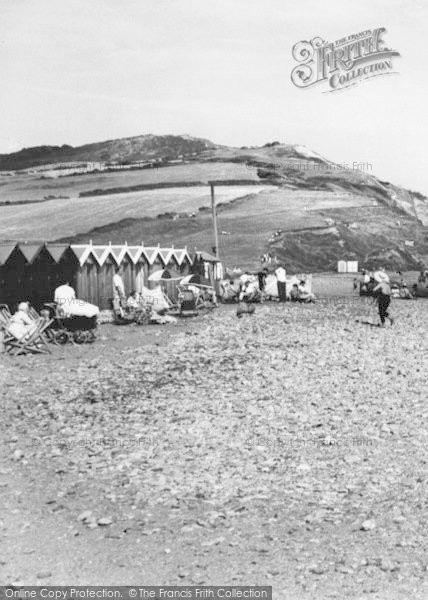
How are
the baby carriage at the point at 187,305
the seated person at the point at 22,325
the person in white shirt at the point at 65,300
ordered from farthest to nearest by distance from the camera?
the baby carriage at the point at 187,305 → the person in white shirt at the point at 65,300 → the seated person at the point at 22,325

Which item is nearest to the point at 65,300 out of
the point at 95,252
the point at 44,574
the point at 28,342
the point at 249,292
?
the point at 28,342

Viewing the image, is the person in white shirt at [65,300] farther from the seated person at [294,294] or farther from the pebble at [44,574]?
the pebble at [44,574]

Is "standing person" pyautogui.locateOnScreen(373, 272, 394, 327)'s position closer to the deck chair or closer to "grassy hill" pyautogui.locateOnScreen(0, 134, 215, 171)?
the deck chair

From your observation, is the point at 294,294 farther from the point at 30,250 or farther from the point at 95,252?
the point at 30,250

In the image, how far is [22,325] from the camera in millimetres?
26359

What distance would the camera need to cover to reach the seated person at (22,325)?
2581cm

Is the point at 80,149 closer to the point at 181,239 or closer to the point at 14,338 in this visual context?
the point at 181,239

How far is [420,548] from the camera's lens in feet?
32.6

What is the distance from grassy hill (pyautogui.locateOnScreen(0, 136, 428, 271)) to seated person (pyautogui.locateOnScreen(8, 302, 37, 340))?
34.5 meters

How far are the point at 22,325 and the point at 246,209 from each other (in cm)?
5413

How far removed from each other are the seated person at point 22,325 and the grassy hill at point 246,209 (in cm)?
3447

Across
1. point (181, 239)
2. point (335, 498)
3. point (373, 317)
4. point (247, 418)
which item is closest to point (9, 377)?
point (247, 418)

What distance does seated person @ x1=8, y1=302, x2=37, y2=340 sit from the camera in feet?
84.7

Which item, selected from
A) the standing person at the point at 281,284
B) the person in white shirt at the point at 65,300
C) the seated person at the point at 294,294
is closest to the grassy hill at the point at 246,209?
the seated person at the point at 294,294
